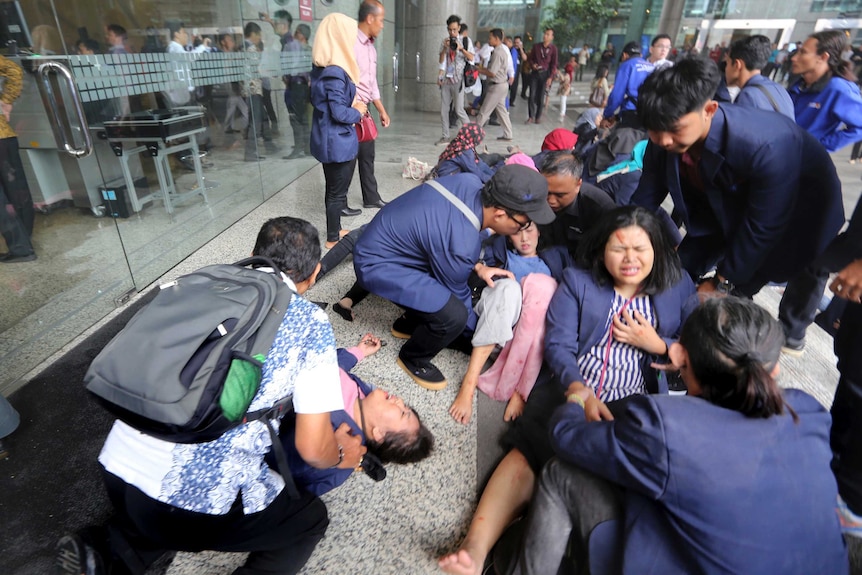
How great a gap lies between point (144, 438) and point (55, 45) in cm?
228

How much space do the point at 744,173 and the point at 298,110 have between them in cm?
489

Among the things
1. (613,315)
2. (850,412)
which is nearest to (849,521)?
(850,412)

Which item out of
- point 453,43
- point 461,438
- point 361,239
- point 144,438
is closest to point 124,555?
point 144,438

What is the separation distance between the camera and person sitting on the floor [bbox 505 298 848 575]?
3.06ft

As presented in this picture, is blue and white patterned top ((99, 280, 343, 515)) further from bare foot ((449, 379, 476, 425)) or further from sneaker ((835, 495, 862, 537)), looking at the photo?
sneaker ((835, 495, 862, 537))

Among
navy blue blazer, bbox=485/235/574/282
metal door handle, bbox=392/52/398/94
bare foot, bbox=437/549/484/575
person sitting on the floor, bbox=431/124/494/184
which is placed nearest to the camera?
bare foot, bbox=437/549/484/575

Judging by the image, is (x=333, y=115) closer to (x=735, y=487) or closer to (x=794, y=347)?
(x=735, y=487)

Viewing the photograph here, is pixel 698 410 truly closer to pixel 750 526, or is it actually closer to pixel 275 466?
pixel 750 526

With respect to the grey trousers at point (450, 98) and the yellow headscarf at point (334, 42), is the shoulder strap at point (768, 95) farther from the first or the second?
the grey trousers at point (450, 98)

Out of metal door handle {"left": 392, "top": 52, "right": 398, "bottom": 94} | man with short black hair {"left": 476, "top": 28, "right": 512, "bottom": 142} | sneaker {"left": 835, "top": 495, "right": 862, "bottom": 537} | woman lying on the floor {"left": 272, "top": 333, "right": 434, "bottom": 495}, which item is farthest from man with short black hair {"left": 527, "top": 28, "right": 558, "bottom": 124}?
sneaker {"left": 835, "top": 495, "right": 862, "bottom": 537}

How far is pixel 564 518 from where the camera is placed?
1.25 meters

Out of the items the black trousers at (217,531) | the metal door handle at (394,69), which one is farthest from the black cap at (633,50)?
the metal door handle at (394,69)

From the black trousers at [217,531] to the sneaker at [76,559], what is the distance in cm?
5

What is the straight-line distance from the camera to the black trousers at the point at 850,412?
1439mm
